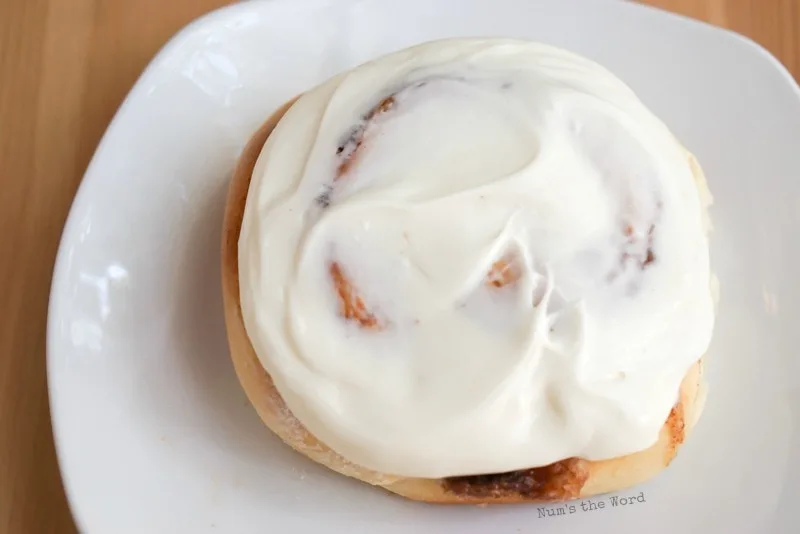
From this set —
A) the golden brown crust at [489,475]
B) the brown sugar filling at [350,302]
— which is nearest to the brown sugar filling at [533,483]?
the golden brown crust at [489,475]

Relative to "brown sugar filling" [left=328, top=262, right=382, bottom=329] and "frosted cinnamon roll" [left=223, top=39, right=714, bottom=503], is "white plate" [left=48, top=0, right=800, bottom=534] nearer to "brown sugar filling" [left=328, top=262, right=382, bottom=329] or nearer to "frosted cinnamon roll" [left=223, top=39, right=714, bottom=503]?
"frosted cinnamon roll" [left=223, top=39, right=714, bottom=503]

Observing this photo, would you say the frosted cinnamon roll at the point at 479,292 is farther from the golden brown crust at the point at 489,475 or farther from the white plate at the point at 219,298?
the white plate at the point at 219,298

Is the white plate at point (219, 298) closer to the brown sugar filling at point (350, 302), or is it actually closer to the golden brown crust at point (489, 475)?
the golden brown crust at point (489, 475)

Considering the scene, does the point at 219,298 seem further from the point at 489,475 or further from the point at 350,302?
the point at 489,475

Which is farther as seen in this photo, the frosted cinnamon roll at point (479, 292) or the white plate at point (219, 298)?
the white plate at point (219, 298)

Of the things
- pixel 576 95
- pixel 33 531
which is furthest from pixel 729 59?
pixel 33 531

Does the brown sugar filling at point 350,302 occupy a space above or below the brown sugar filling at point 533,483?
above
